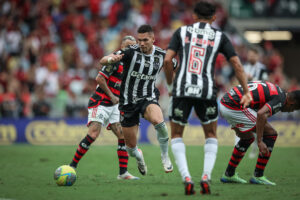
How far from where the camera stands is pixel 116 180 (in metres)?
8.89

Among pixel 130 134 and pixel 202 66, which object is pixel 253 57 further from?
pixel 202 66

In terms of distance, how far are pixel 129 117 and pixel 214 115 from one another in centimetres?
191

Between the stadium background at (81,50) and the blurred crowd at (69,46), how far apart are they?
0.12ft

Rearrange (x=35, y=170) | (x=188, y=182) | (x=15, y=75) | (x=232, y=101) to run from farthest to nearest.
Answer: (x=15, y=75), (x=35, y=170), (x=232, y=101), (x=188, y=182)

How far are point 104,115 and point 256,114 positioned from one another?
277cm

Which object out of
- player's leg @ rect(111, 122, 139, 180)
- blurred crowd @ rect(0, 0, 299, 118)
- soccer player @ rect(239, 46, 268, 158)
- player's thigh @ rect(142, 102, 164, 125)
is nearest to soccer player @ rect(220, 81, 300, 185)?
player's thigh @ rect(142, 102, 164, 125)

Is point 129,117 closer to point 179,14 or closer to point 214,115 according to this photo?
Answer: point 214,115

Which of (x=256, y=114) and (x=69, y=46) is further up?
(x=69, y=46)

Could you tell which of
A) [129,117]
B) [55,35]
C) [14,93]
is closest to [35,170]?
[129,117]

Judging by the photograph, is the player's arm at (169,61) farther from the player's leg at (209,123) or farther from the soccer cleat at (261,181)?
the soccer cleat at (261,181)

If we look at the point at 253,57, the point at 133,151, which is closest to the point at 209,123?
the point at 133,151

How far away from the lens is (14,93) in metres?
18.7

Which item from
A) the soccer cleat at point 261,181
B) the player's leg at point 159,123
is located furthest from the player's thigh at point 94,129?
the soccer cleat at point 261,181

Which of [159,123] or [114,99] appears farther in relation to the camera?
[114,99]
